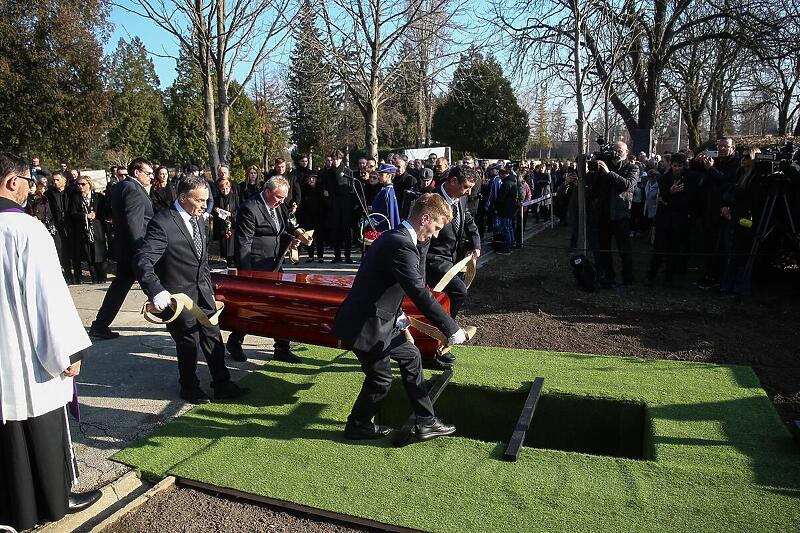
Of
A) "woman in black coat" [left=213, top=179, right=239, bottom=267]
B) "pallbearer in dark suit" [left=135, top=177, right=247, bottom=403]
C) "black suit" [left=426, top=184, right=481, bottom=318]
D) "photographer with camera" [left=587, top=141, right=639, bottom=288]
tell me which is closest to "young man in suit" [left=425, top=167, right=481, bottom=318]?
"black suit" [left=426, top=184, right=481, bottom=318]

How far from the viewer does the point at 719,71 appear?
22.5 m

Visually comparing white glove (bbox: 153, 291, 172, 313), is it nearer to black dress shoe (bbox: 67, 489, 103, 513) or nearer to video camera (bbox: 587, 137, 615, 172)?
black dress shoe (bbox: 67, 489, 103, 513)

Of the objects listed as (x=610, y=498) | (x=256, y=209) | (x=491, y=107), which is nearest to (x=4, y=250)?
(x=256, y=209)

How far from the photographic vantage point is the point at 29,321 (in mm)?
3041

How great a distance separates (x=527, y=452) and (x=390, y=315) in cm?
123

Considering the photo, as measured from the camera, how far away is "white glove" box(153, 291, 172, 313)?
4.25 m

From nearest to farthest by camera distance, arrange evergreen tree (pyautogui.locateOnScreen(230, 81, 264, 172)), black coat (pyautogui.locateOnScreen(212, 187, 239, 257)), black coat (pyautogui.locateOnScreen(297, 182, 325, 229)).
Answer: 1. black coat (pyautogui.locateOnScreen(212, 187, 239, 257))
2. black coat (pyautogui.locateOnScreen(297, 182, 325, 229))
3. evergreen tree (pyautogui.locateOnScreen(230, 81, 264, 172))

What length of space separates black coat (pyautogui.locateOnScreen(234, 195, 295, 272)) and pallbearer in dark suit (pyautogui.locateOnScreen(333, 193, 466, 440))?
2104mm

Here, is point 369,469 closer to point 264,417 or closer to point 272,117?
point 264,417

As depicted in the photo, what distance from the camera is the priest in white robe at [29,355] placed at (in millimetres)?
2994

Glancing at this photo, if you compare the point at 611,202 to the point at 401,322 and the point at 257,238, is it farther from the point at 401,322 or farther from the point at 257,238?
the point at 401,322

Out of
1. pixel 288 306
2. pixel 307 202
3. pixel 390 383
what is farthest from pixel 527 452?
pixel 307 202

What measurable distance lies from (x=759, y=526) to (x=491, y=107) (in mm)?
37159

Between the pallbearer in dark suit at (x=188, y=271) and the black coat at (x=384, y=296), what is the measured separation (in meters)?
1.42
